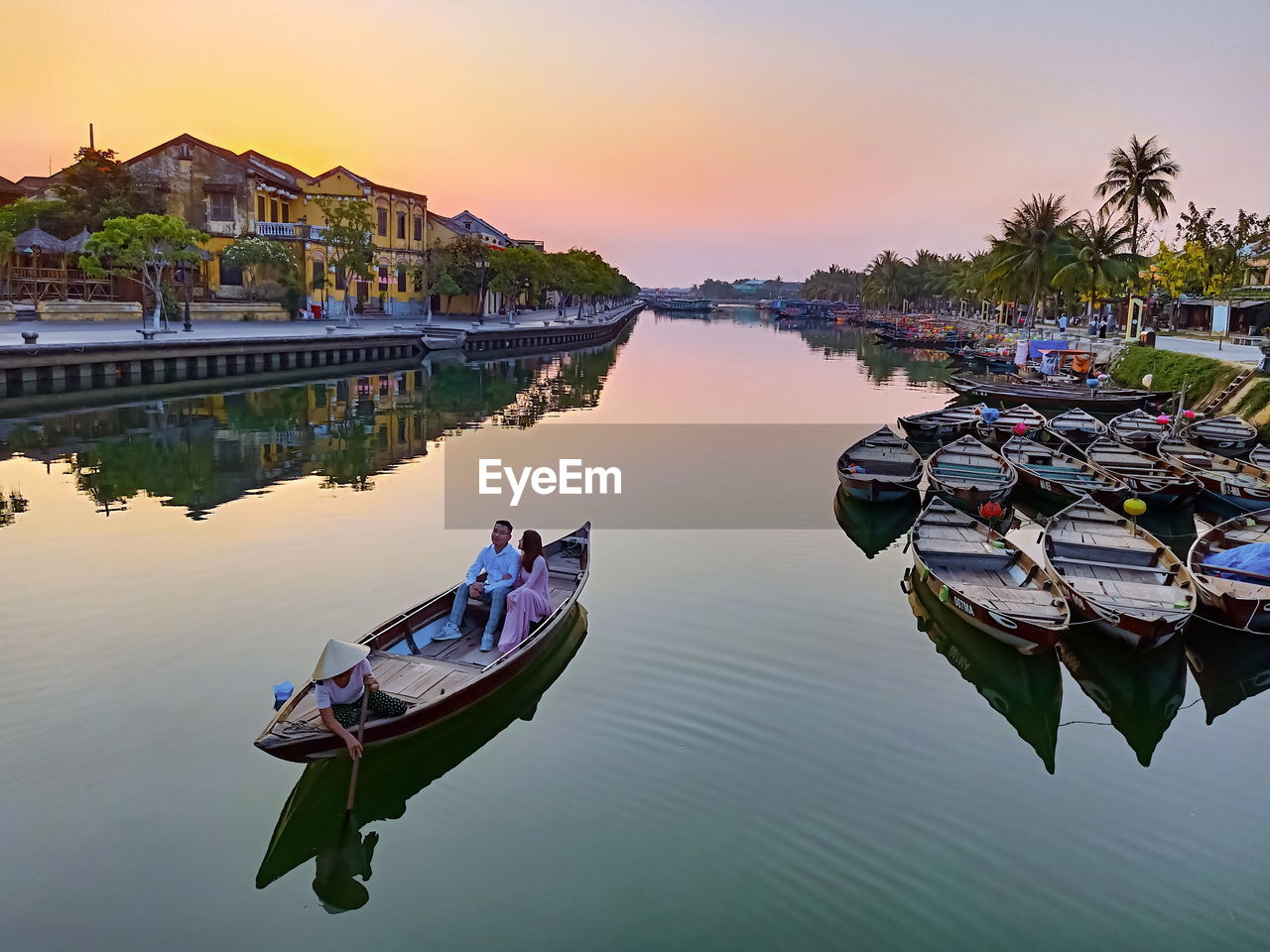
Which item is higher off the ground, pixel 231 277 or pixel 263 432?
pixel 231 277

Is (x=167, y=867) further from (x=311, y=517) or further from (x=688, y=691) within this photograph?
(x=311, y=517)

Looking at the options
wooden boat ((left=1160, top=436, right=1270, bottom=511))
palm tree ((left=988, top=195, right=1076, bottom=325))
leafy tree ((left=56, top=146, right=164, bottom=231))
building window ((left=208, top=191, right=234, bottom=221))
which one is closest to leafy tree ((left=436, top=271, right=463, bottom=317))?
building window ((left=208, top=191, right=234, bottom=221))

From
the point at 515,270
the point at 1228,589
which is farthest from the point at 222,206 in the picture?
the point at 1228,589

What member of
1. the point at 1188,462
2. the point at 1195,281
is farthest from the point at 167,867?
the point at 1195,281

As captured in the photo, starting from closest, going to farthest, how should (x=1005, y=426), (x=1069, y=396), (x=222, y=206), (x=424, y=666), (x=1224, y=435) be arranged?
(x=424, y=666), (x=1224, y=435), (x=1005, y=426), (x=1069, y=396), (x=222, y=206)

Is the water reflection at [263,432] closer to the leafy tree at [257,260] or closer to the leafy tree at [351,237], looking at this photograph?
the leafy tree at [351,237]

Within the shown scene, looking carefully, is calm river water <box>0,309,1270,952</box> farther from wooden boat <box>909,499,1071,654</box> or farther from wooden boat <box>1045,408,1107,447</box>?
wooden boat <box>1045,408,1107,447</box>

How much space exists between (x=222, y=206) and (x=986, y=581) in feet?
188

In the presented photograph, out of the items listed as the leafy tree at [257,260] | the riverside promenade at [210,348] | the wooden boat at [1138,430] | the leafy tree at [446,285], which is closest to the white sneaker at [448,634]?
the wooden boat at [1138,430]

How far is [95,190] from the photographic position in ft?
181

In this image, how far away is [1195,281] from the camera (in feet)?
203

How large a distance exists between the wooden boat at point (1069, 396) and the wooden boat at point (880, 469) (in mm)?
17521

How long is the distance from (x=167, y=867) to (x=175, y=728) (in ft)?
8.73

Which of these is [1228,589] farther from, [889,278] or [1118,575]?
[889,278]
